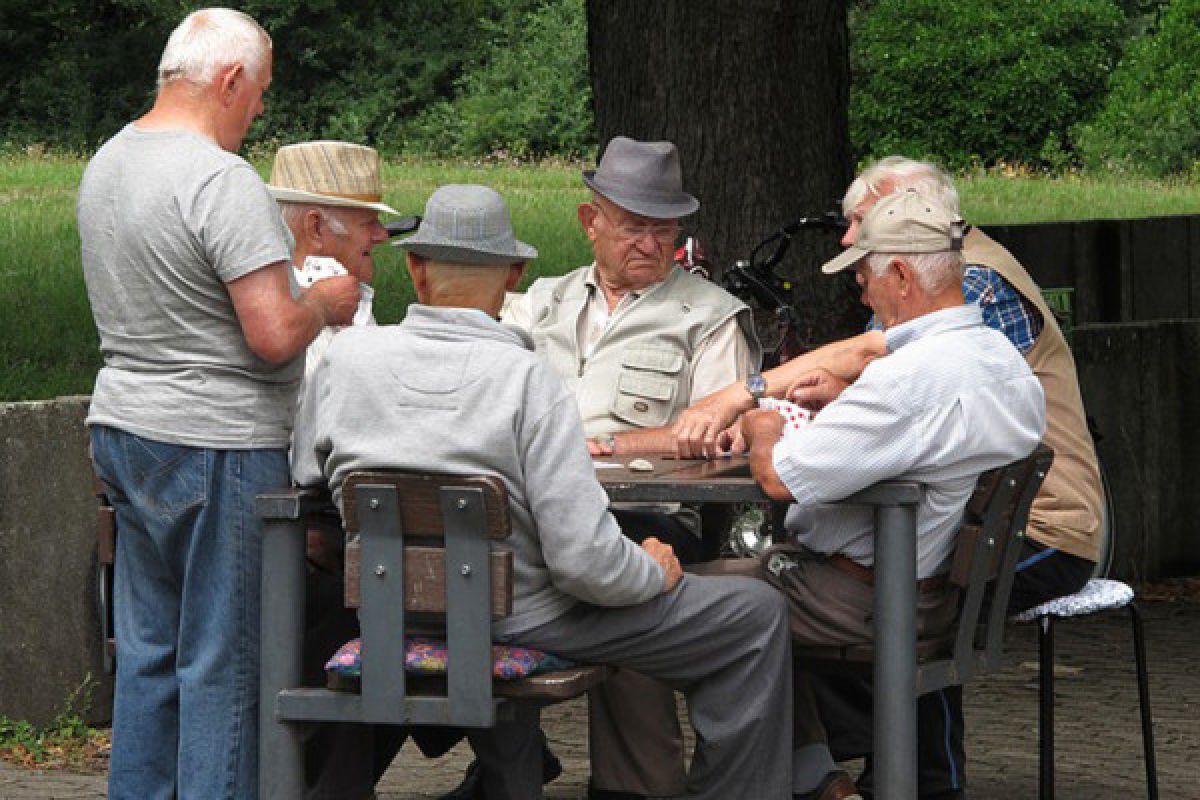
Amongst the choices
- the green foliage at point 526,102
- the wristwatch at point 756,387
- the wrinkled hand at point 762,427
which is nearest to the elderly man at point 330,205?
the wristwatch at point 756,387

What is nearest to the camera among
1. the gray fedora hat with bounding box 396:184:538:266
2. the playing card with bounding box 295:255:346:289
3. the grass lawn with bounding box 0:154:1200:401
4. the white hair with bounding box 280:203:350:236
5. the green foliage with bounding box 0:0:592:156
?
the gray fedora hat with bounding box 396:184:538:266

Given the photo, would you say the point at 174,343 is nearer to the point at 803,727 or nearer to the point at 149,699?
the point at 149,699

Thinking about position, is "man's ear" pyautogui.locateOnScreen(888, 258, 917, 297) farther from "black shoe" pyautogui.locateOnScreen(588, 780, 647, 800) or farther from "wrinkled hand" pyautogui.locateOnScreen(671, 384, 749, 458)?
"black shoe" pyautogui.locateOnScreen(588, 780, 647, 800)

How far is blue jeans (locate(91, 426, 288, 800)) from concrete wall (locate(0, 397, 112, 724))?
1683 mm

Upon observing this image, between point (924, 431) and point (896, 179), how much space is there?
125 centimetres

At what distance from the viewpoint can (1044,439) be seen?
20.4ft

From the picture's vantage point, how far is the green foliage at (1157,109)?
107 ft

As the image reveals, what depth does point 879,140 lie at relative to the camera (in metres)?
38.8

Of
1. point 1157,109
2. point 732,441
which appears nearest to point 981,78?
point 1157,109

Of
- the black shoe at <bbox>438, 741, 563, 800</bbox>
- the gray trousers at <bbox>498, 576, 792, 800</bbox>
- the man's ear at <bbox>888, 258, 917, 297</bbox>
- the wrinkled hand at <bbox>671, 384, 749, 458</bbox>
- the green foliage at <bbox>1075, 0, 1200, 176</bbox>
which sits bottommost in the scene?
the black shoe at <bbox>438, 741, 563, 800</bbox>

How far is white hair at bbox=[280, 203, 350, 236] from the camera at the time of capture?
6.57 metres

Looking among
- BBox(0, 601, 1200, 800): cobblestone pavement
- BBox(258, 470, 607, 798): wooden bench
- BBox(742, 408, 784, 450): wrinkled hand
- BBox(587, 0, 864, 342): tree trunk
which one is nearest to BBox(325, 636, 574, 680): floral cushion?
BBox(258, 470, 607, 798): wooden bench

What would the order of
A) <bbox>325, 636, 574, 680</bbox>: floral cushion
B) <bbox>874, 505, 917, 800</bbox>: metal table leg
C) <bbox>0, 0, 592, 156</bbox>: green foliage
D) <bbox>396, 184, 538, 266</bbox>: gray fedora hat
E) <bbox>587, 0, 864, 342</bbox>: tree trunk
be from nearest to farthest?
1. <bbox>325, 636, 574, 680</bbox>: floral cushion
2. <bbox>396, 184, 538, 266</bbox>: gray fedora hat
3. <bbox>874, 505, 917, 800</bbox>: metal table leg
4. <bbox>587, 0, 864, 342</bbox>: tree trunk
5. <bbox>0, 0, 592, 156</bbox>: green foliage

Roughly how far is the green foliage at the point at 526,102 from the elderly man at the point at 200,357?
30246 millimetres
